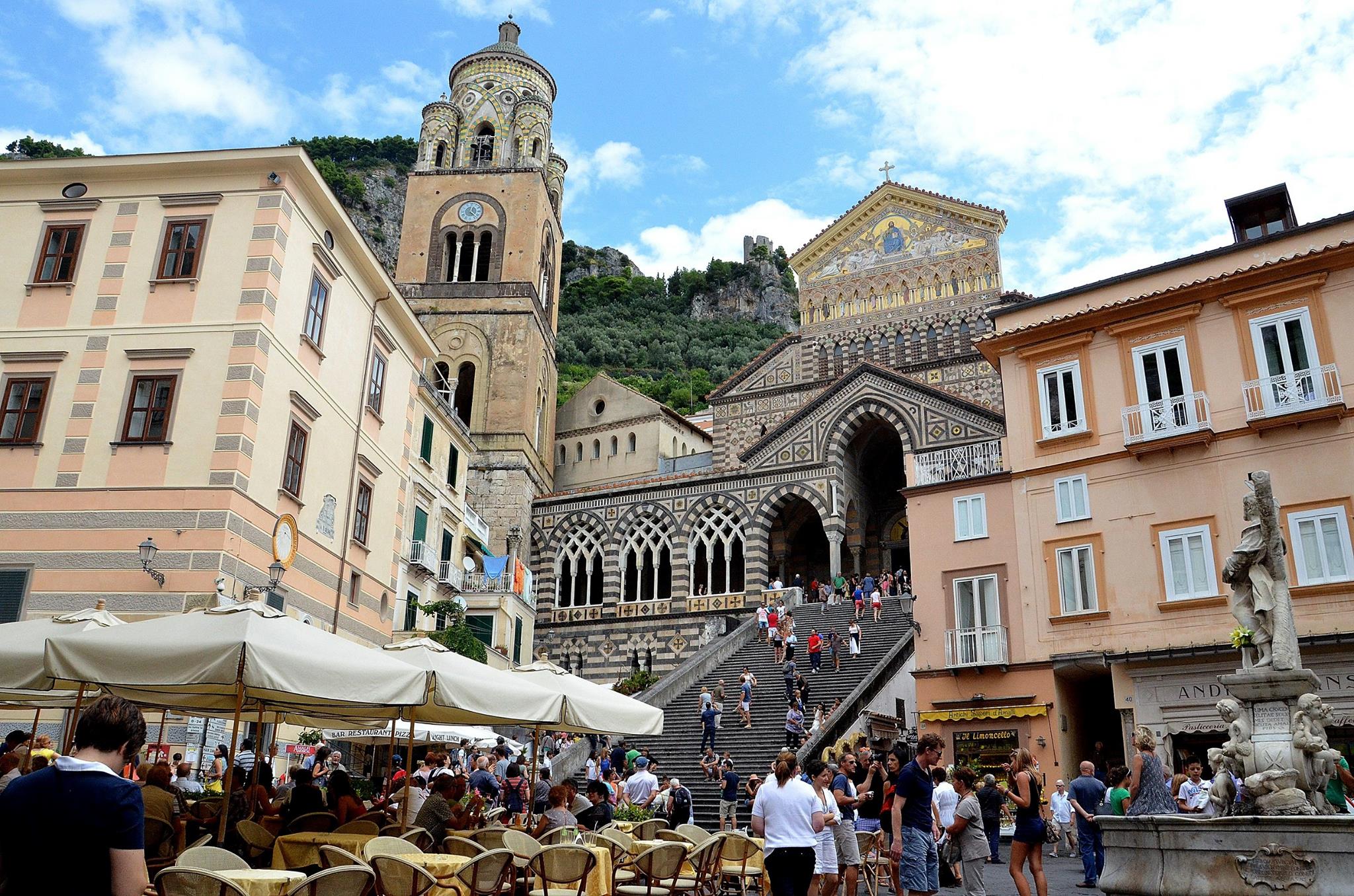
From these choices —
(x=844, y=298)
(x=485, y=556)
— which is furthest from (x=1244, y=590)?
(x=844, y=298)

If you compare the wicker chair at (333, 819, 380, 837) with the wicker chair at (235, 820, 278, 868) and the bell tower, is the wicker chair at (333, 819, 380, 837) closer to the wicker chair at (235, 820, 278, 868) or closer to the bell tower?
the wicker chair at (235, 820, 278, 868)

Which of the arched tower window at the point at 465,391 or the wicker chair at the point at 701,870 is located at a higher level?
the arched tower window at the point at 465,391

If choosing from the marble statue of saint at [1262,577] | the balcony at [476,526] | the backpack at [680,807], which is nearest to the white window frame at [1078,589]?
the backpack at [680,807]

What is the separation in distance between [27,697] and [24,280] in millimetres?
9568

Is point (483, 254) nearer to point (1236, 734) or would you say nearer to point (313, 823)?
point (313, 823)

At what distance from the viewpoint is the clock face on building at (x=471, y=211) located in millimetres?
43688

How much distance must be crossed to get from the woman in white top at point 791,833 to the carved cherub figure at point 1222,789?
4.11m

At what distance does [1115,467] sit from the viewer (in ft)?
64.5

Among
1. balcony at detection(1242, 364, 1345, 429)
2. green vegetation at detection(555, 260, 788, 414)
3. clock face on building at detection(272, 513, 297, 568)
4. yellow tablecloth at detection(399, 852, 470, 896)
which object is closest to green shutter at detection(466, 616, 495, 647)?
clock face on building at detection(272, 513, 297, 568)

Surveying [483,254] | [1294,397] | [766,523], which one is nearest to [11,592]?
[1294,397]

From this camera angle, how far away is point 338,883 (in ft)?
20.6

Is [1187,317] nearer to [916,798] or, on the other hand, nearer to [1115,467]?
[1115,467]

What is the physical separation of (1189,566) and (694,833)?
39.4ft

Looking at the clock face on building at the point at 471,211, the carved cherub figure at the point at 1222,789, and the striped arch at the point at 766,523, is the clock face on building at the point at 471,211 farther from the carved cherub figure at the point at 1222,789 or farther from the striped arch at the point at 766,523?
the carved cherub figure at the point at 1222,789
